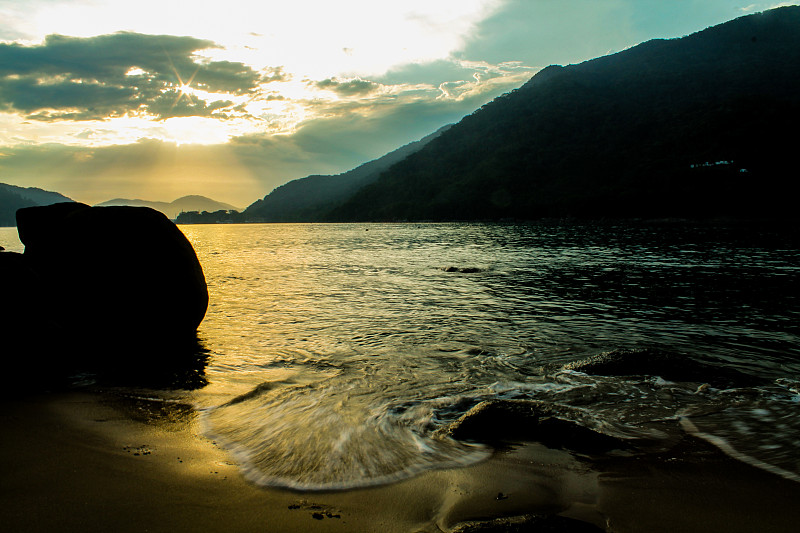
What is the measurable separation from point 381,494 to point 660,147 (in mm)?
170402

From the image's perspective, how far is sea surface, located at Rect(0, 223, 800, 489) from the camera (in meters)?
5.87

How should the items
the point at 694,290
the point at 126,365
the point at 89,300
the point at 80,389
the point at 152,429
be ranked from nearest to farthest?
the point at 152,429, the point at 80,389, the point at 126,365, the point at 89,300, the point at 694,290

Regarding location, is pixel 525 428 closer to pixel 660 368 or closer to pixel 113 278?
pixel 660 368

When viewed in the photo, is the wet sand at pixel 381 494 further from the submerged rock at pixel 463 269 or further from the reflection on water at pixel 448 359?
the submerged rock at pixel 463 269

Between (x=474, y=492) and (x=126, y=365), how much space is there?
28.7 feet

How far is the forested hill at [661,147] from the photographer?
113312 mm

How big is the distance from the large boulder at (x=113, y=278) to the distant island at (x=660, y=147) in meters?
123

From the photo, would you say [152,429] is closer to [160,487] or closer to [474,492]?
[160,487]

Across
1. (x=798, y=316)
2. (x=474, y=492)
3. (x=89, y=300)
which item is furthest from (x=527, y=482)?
(x=798, y=316)

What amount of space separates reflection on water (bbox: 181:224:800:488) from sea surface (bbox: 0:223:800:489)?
1.6 inches

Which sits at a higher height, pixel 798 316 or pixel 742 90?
pixel 742 90

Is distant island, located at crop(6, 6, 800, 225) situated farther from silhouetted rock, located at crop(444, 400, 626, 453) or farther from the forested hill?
silhouetted rock, located at crop(444, 400, 626, 453)

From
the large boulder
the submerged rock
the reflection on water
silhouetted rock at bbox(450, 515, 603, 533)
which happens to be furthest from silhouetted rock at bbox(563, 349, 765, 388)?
the submerged rock

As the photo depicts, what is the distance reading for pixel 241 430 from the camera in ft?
21.2
